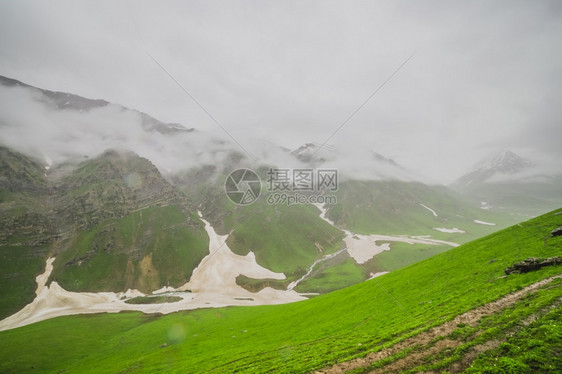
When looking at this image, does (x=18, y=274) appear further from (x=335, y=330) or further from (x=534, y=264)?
(x=534, y=264)

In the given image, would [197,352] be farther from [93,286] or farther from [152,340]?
[93,286]

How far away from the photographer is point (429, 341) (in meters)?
17.9

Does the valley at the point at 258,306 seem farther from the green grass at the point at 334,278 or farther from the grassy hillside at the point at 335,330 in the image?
the green grass at the point at 334,278

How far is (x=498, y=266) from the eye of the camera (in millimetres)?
33750

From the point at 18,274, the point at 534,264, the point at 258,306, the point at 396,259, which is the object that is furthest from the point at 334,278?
the point at 18,274

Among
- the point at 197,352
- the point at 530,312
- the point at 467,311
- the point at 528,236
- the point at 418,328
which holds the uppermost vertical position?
the point at 528,236

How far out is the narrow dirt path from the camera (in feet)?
53.1

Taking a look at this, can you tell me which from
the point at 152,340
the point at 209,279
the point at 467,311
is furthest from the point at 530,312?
the point at 209,279

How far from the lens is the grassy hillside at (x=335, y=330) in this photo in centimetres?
2367

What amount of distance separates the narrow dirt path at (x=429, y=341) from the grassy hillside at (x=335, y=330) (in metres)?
0.90

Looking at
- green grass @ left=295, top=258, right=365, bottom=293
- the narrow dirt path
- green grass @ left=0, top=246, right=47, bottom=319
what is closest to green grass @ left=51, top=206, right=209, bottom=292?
green grass @ left=0, top=246, right=47, bottom=319

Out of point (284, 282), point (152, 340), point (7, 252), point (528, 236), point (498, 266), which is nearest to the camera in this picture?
point (498, 266)

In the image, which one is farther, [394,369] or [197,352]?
[197,352]

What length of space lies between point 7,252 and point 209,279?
13019cm
